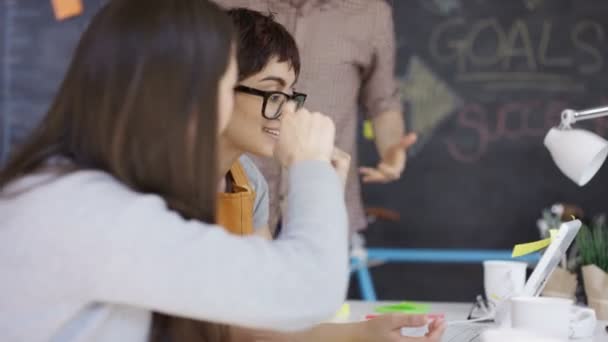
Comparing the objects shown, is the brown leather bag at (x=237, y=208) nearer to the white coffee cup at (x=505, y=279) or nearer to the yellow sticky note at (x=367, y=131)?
the white coffee cup at (x=505, y=279)

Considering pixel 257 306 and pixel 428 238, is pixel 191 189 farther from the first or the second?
pixel 428 238

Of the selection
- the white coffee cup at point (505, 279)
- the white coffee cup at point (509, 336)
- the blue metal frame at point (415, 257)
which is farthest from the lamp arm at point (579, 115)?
the blue metal frame at point (415, 257)

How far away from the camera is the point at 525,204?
3643 millimetres

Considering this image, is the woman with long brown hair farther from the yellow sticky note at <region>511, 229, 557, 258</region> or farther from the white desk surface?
the white desk surface

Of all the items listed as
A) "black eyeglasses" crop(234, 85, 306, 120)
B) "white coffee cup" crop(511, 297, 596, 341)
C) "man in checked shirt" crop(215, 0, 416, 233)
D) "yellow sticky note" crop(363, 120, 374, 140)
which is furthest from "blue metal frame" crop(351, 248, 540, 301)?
"white coffee cup" crop(511, 297, 596, 341)

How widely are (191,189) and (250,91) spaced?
60 centimetres

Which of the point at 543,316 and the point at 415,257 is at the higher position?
the point at 543,316

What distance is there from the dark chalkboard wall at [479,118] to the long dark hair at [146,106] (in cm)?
277

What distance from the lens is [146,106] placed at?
3.03ft

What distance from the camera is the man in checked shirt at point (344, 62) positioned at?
2510 millimetres

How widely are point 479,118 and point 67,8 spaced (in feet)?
6.53

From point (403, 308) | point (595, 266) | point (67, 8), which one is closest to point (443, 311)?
point (403, 308)

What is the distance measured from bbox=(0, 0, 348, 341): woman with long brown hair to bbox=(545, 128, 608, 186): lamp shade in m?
0.72

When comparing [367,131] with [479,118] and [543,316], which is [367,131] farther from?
[543,316]
